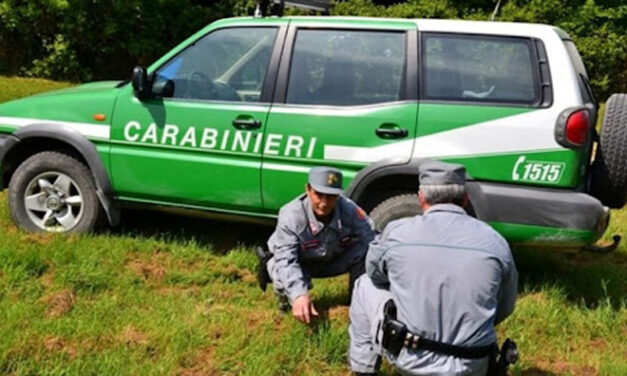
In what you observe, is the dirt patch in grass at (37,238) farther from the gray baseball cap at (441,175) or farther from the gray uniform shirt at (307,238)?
the gray baseball cap at (441,175)

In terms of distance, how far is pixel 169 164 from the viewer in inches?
190

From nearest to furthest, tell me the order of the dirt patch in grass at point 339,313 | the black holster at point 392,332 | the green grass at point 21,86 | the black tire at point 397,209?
the black holster at point 392,332 < the dirt patch in grass at point 339,313 < the black tire at point 397,209 < the green grass at point 21,86

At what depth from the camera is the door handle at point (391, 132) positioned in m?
4.41

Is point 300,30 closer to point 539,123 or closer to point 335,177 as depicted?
point 335,177

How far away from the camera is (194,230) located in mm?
5555

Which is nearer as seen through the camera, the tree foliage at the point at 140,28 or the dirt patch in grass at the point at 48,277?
the dirt patch in grass at the point at 48,277

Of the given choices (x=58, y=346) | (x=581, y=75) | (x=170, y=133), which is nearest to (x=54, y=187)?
(x=170, y=133)

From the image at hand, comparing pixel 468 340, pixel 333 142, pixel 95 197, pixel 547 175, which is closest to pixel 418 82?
pixel 333 142

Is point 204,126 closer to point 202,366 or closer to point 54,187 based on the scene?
point 54,187

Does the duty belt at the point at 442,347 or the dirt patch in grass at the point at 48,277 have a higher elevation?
the duty belt at the point at 442,347

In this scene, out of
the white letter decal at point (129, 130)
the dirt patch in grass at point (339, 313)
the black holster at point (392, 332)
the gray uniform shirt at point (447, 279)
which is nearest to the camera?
the gray uniform shirt at point (447, 279)

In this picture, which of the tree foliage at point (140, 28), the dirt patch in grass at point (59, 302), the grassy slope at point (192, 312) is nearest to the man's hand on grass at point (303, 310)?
the grassy slope at point (192, 312)

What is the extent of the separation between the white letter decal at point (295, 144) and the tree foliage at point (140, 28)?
36.4 ft

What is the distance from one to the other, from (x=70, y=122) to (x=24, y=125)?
396mm
